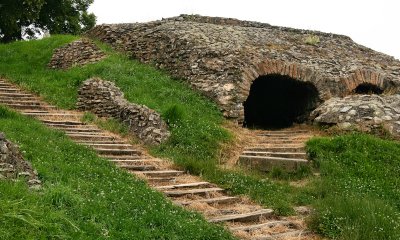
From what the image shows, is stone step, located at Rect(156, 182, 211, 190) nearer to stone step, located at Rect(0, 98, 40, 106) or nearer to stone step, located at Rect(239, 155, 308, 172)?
→ stone step, located at Rect(239, 155, 308, 172)

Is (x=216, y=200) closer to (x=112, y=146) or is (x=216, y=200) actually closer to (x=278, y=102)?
(x=112, y=146)

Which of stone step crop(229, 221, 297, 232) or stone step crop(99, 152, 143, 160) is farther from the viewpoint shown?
stone step crop(99, 152, 143, 160)

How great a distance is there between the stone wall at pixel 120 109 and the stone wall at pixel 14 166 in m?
4.52

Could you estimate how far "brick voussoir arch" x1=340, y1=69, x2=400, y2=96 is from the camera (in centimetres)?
1506

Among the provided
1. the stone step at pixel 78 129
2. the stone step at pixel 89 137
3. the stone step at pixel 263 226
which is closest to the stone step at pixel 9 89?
the stone step at pixel 78 129

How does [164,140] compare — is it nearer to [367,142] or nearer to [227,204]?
[227,204]

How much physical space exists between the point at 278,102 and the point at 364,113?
6444 mm

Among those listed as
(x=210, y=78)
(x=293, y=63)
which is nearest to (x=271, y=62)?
(x=293, y=63)

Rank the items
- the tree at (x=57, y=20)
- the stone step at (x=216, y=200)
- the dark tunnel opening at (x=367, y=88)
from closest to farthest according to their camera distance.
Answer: the stone step at (x=216, y=200) < the dark tunnel opening at (x=367, y=88) < the tree at (x=57, y=20)

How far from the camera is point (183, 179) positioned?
8859 millimetres

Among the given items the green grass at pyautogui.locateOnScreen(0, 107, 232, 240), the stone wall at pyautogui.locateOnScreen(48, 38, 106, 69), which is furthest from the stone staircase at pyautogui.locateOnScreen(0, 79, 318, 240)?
the stone wall at pyautogui.locateOnScreen(48, 38, 106, 69)

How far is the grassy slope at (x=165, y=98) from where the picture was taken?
8.95m

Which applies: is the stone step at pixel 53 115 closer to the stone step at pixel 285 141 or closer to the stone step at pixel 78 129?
the stone step at pixel 78 129

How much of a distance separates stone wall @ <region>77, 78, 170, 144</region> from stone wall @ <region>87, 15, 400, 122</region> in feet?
8.17
